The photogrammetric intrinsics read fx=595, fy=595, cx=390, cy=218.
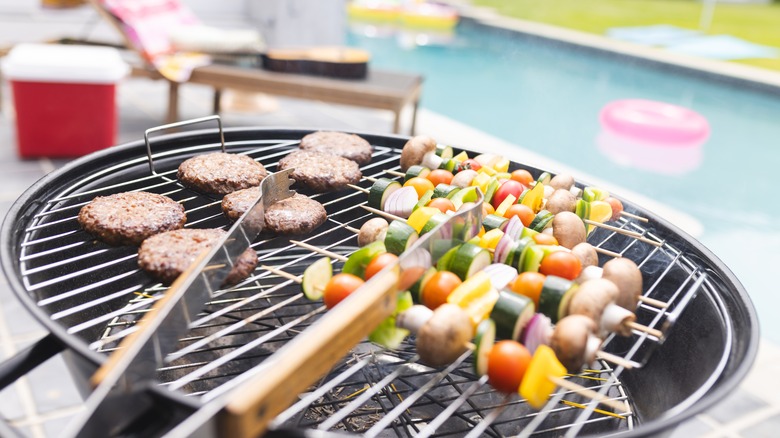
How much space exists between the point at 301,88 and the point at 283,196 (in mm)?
3601

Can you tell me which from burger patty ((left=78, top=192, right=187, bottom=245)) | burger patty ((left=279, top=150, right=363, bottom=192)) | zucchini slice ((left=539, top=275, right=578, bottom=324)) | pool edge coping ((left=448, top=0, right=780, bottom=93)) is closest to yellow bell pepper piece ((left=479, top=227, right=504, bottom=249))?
zucchini slice ((left=539, top=275, right=578, bottom=324))

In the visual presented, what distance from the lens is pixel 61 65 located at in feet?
15.0

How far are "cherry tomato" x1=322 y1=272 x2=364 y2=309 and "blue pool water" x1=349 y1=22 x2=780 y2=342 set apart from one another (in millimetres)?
3026

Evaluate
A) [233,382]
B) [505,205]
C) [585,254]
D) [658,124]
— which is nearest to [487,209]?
[505,205]

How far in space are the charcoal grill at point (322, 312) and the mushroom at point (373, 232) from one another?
0.09 metres

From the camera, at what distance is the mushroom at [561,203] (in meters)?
1.96

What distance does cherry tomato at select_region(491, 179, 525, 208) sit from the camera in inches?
80.5

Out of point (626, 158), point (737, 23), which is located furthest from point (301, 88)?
point (737, 23)

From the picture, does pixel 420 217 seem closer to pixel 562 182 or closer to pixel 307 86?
pixel 562 182

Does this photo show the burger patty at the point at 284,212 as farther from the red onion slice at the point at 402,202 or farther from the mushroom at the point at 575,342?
the mushroom at the point at 575,342

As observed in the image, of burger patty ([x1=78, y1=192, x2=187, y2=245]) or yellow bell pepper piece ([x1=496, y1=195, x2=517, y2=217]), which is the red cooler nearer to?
burger patty ([x1=78, y1=192, x2=187, y2=245])

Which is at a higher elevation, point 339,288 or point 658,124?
point 658,124

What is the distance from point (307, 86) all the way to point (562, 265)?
13.6ft

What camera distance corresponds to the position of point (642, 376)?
5.87 ft
